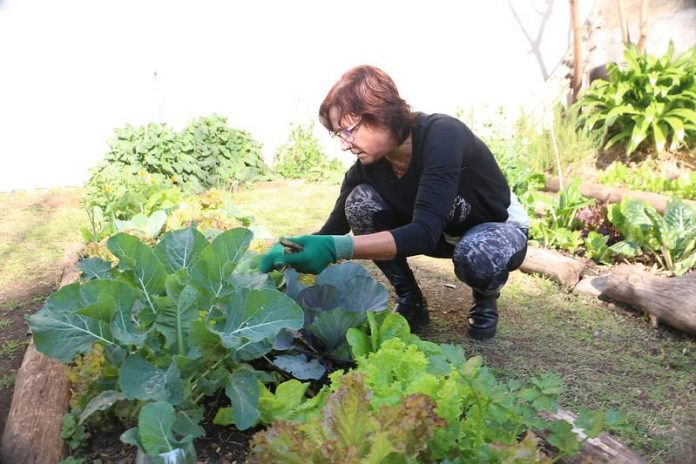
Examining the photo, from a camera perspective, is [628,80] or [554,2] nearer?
[628,80]

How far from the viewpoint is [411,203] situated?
261cm

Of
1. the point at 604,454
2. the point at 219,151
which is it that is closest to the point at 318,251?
the point at 604,454

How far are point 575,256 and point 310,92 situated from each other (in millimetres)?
3915

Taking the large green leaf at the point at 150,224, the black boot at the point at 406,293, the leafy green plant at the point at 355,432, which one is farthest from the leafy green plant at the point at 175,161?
the leafy green plant at the point at 355,432

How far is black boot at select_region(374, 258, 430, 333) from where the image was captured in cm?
282

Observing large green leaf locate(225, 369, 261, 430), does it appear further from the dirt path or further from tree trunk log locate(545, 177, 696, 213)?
tree trunk log locate(545, 177, 696, 213)

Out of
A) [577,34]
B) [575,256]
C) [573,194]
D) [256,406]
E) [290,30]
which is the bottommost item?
[575,256]

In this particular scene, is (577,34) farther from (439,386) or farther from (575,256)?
(439,386)

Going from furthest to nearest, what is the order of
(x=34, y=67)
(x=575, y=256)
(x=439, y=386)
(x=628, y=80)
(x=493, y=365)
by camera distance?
(x=628, y=80), (x=34, y=67), (x=575, y=256), (x=493, y=365), (x=439, y=386)

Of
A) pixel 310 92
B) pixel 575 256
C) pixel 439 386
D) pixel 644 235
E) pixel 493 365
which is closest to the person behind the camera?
pixel 439 386

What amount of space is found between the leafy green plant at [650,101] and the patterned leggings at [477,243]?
4146 millimetres

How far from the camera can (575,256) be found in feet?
13.1

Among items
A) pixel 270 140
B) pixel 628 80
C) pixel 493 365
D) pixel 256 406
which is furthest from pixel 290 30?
pixel 256 406

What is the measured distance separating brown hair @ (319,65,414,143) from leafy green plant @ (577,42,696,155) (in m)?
4.55
